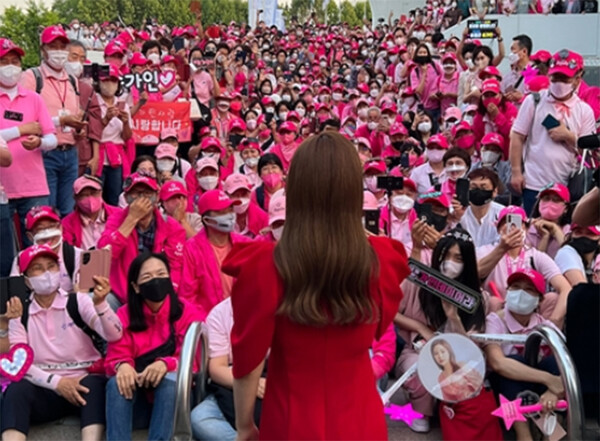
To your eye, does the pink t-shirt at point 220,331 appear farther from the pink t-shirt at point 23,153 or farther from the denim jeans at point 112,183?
the denim jeans at point 112,183

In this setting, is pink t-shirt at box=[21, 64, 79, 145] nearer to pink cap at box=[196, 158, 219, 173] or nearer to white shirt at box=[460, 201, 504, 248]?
pink cap at box=[196, 158, 219, 173]

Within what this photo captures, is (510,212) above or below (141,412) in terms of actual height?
above

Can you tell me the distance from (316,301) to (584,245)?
3624 mm

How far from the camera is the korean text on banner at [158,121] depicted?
8.96 m

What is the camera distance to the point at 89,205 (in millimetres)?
6020

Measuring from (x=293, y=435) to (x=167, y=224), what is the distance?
3.72 metres

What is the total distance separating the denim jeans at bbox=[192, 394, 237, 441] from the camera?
164 inches

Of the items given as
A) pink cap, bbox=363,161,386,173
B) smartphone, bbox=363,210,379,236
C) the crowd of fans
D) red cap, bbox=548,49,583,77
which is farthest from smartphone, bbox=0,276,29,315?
red cap, bbox=548,49,583,77

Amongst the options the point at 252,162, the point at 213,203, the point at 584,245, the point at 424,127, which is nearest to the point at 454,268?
the point at 584,245

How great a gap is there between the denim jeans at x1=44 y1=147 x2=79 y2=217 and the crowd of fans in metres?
0.02

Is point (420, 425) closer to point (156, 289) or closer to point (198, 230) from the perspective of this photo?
point (156, 289)

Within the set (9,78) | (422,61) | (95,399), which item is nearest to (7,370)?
(95,399)

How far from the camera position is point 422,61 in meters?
12.3

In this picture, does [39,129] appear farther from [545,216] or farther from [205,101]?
[205,101]
